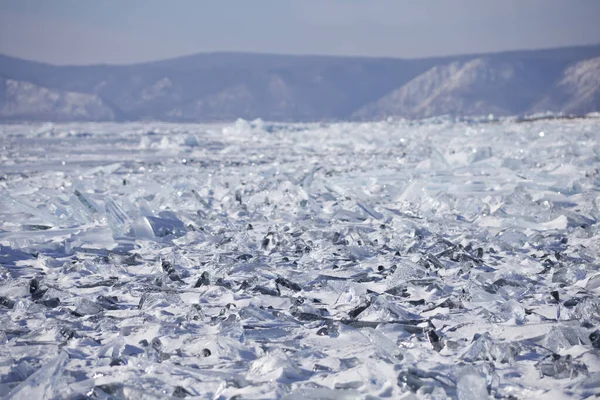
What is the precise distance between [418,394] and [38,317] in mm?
1744

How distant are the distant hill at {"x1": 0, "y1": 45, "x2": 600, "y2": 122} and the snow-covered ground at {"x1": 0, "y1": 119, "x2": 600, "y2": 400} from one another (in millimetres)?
58282

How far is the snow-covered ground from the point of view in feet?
6.49

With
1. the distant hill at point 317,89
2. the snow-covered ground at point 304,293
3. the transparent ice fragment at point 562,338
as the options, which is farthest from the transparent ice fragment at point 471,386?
the distant hill at point 317,89

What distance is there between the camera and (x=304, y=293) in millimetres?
3029

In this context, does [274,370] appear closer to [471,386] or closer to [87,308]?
[471,386]

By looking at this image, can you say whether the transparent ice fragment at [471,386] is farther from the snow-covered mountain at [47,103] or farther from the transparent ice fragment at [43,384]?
the snow-covered mountain at [47,103]

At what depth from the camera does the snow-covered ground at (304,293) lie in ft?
6.49

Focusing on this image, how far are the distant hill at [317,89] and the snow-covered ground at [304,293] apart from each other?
5828cm

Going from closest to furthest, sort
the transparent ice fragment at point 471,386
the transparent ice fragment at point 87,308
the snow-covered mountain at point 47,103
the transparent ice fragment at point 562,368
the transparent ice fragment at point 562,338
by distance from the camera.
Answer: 1. the transparent ice fragment at point 471,386
2. the transparent ice fragment at point 562,368
3. the transparent ice fragment at point 562,338
4. the transparent ice fragment at point 87,308
5. the snow-covered mountain at point 47,103

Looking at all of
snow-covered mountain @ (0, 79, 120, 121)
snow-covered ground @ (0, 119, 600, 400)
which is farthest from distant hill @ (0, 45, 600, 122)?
snow-covered ground @ (0, 119, 600, 400)

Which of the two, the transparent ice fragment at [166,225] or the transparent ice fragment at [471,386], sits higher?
the transparent ice fragment at [166,225]

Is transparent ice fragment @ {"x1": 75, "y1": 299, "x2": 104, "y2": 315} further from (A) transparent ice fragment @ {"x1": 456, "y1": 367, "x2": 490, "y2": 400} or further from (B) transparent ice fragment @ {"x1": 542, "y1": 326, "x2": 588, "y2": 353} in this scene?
(B) transparent ice fragment @ {"x1": 542, "y1": 326, "x2": 588, "y2": 353}

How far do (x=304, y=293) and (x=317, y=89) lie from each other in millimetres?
102200

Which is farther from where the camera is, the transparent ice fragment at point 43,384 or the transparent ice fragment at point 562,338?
the transparent ice fragment at point 562,338
